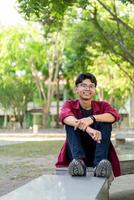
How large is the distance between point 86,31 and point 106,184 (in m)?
25.5

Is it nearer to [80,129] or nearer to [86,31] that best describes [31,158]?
[80,129]

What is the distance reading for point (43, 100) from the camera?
2036 inches

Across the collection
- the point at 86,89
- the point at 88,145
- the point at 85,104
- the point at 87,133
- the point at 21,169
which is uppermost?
the point at 86,89

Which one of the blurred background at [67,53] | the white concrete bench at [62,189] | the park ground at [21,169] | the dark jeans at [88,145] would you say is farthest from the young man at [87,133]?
the blurred background at [67,53]

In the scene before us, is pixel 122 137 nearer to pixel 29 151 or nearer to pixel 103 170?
pixel 29 151

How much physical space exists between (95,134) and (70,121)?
0.29 meters

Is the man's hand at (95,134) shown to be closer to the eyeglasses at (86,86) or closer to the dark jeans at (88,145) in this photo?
the dark jeans at (88,145)

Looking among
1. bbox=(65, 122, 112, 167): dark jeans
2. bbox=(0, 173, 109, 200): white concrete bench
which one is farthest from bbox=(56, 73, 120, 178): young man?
bbox=(0, 173, 109, 200): white concrete bench

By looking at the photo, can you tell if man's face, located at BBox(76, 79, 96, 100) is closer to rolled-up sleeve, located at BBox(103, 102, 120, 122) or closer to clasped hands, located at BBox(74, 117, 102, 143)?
rolled-up sleeve, located at BBox(103, 102, 120, 122)

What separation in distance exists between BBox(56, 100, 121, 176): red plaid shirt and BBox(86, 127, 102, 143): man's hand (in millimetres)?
314

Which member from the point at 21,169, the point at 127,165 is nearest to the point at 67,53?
the point at 21,169

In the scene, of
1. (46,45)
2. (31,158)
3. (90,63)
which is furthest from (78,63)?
(31,158)

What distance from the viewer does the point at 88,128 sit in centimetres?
473

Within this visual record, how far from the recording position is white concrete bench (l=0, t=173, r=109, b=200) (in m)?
3.46
